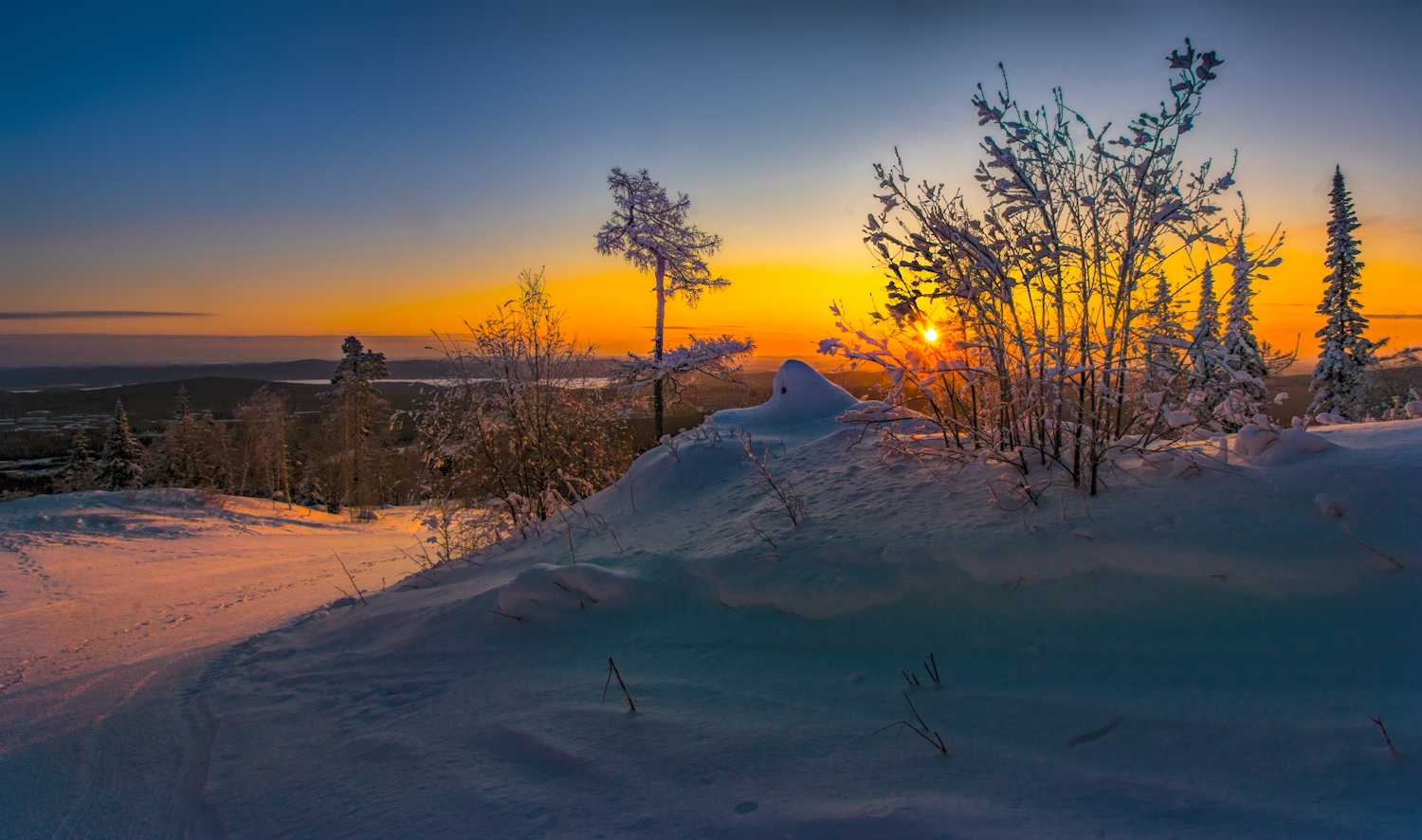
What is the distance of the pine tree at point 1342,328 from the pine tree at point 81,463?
5762 centimetres

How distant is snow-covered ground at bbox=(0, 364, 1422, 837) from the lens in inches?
81.7

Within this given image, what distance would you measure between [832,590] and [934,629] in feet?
1.76

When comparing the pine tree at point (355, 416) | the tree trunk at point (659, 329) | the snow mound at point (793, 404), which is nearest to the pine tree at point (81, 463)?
the pine tree at point (355, 416)

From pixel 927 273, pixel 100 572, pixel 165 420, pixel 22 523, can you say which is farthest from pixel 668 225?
pixel 165 420

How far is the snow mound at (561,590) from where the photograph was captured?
4117 mm

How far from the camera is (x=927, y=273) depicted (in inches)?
161

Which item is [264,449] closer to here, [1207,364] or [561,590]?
[561,590]

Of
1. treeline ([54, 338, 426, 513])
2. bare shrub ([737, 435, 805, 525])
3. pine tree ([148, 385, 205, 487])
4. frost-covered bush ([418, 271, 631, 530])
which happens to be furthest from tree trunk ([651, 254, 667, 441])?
pine tree ([148, 385, 205, 487])

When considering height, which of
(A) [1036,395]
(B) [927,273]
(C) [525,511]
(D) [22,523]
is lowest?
(D) [22,523]

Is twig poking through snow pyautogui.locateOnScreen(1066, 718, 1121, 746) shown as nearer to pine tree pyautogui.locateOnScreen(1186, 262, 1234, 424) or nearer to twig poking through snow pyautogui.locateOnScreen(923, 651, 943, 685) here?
twig poking through snow pyautogui.locateOnScreen(923, 651, 943, 685)

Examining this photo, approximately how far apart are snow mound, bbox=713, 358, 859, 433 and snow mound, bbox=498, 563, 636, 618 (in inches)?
161

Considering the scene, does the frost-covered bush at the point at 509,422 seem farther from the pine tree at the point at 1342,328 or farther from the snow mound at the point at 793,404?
the pine tree at the point at 1342,328

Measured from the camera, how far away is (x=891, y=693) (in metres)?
2.75

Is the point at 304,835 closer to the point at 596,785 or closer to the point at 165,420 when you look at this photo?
the point at 596,785
